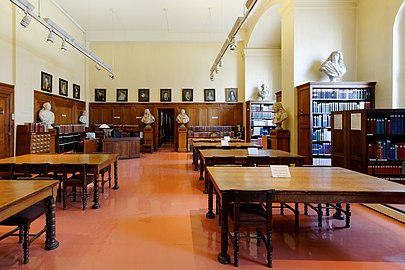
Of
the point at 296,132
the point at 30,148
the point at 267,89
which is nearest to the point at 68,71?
the point at 30,148

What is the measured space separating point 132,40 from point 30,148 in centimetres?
789

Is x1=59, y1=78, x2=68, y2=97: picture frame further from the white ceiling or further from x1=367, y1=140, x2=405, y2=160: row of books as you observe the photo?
x1=367, y1=140, x2=405, y2=160: row of books

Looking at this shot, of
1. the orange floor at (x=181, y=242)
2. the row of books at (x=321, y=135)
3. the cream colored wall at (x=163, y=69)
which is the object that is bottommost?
the orange floor at (x=181, y=242)

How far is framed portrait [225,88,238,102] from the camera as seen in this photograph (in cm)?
1511

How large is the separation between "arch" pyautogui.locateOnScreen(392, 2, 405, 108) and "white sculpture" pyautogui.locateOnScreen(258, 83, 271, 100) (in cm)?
717

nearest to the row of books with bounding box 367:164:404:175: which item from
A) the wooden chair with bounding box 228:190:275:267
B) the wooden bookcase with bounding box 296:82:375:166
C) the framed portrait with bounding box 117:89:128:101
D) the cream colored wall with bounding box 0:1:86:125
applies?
the wooden bookcase with bounding box 296:82:375:166

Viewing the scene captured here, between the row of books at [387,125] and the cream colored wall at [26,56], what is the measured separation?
29.4ft

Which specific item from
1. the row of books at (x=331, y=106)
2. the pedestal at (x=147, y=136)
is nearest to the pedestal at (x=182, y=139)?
the pedestal at (x=147, y=136)

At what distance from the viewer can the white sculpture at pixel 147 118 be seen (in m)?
14.6

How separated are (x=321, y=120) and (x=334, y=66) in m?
1.46

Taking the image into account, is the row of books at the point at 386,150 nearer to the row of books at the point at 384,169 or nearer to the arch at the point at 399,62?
the row of books at the point at 384,169

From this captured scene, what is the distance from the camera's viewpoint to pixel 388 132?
5.23 meters

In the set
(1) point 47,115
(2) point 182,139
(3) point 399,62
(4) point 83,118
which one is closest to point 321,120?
(3) point 399,62

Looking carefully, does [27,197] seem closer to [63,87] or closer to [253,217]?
[253,217]
